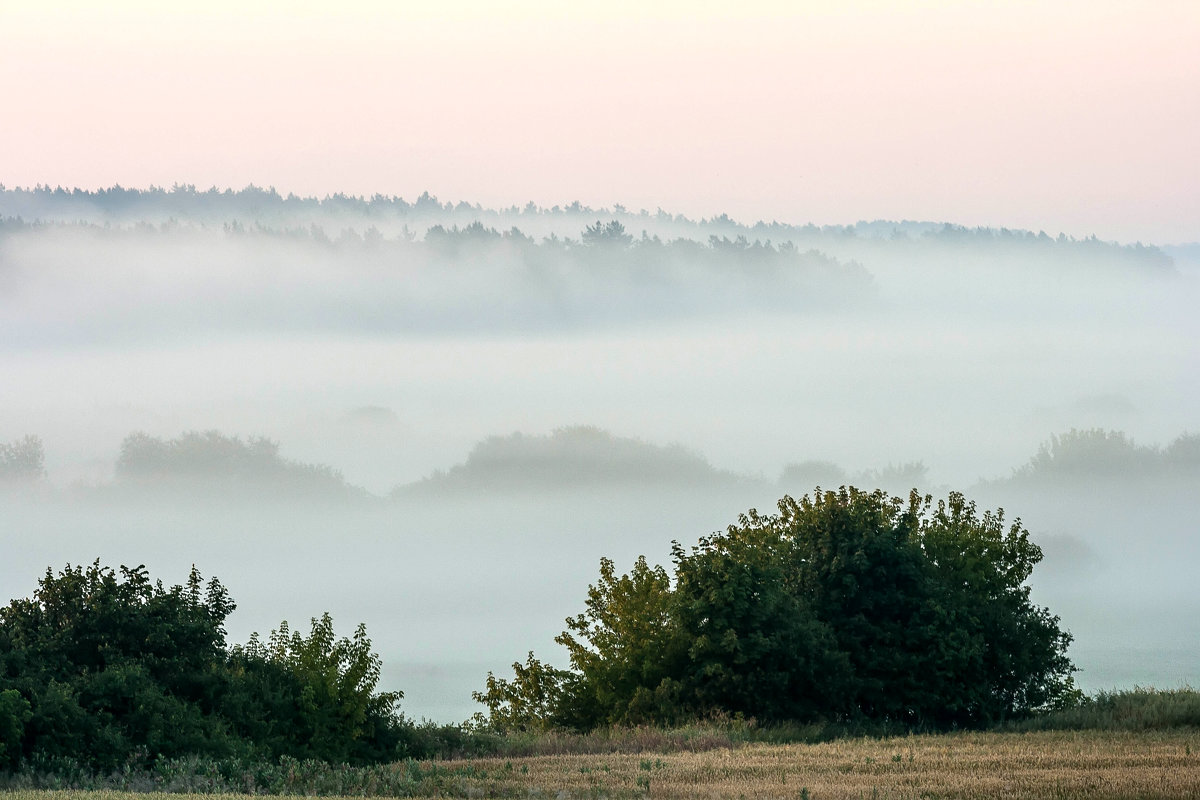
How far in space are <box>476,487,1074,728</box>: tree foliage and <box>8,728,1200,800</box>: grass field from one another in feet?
32.9

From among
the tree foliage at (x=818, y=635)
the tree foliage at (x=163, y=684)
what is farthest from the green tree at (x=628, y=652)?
the tree foliage at (x=163, y=684)

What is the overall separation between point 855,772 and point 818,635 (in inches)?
787

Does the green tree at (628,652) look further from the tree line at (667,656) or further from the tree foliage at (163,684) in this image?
the tree foliage at (163,684)

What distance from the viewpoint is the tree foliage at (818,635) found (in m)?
53.1

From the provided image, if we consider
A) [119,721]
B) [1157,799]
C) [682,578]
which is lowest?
[1157,799]

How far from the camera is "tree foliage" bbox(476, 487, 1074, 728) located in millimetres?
53062

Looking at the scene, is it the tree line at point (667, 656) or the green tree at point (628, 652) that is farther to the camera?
the green tree at point (628, 652)

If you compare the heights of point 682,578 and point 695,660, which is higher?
point 682,578

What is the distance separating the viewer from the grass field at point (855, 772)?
29.2m

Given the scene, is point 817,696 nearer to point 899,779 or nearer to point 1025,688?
point 1025,688

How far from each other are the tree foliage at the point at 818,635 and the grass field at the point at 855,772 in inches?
394

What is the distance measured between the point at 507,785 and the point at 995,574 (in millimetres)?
38884

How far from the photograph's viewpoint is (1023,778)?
3156 cm

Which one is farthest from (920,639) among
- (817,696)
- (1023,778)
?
(1023,778)
